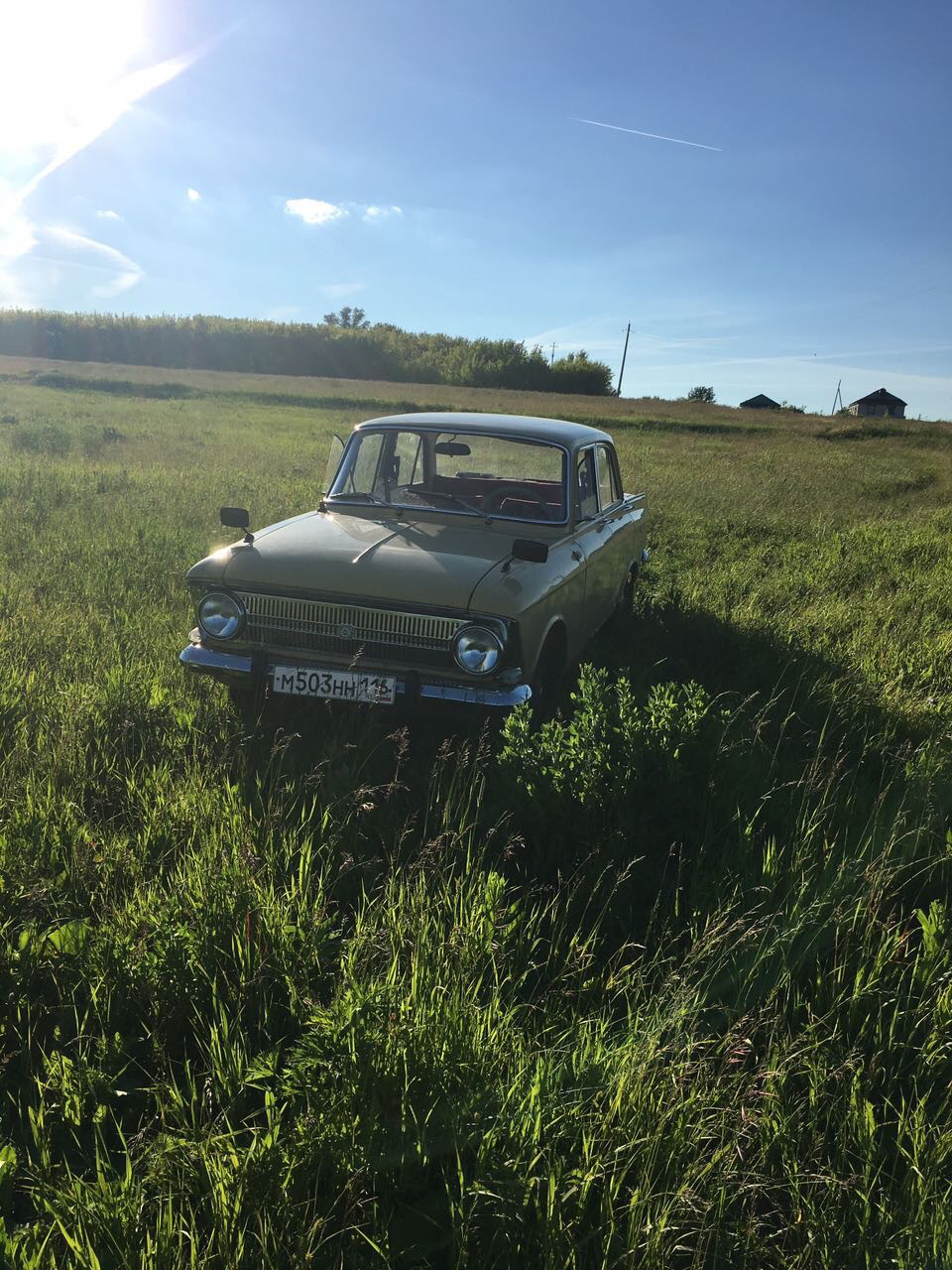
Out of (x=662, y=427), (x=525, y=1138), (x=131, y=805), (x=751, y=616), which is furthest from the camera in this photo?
(x=662, y=427)

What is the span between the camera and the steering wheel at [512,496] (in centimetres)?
521

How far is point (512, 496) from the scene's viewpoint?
5504mm

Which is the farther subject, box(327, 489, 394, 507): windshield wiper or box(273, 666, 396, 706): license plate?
box(327, 489, 394, 507): windshield wiper

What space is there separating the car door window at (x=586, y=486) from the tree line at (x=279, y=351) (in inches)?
2853

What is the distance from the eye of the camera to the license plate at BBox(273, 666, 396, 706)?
13.1 ft

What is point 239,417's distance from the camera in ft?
94.6

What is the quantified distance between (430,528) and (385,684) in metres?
1.27

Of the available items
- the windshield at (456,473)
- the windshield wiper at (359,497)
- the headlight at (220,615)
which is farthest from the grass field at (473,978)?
the windshield wiper at (359,497)

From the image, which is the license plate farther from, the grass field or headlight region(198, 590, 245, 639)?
headlight region(198, 590, 245, 639)

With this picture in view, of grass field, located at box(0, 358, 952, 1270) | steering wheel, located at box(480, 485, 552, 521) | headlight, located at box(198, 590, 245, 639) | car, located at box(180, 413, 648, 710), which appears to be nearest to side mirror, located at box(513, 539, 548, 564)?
car, located at box(180, 413, 648, 710)

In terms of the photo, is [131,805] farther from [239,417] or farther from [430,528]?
[239,417]

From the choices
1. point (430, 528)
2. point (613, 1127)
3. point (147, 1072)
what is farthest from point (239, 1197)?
point (430, 528)

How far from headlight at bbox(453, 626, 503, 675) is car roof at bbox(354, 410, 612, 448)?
1854 mm

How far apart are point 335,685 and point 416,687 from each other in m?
0.41
